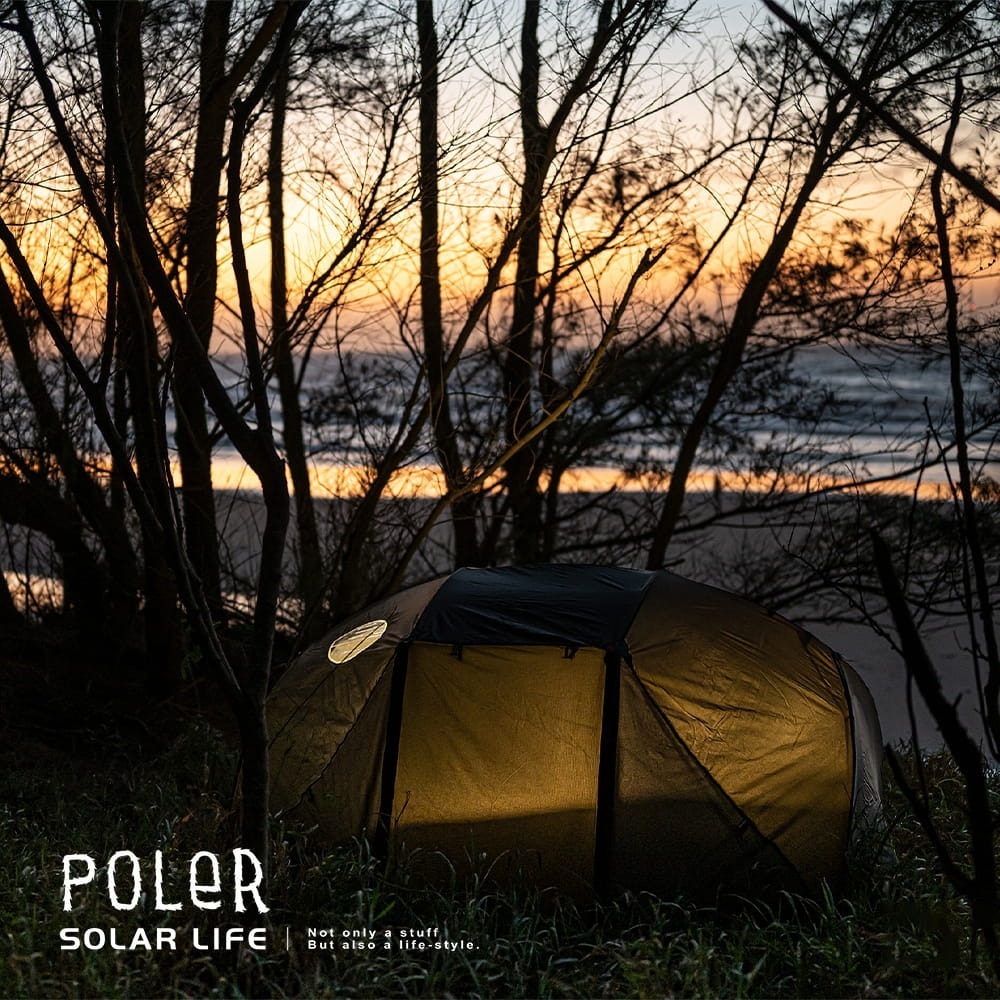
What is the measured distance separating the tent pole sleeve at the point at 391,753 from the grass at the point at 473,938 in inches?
4.4

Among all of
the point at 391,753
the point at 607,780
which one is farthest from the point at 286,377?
the point at 607,780

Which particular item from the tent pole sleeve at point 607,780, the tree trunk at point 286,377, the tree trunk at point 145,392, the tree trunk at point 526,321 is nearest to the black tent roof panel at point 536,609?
the tent pole sleeve at point 607,780

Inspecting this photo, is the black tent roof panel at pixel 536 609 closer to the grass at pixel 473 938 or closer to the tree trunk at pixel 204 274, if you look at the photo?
the grass at pixel 473 938

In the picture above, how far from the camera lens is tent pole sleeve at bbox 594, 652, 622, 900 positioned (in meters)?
4.39

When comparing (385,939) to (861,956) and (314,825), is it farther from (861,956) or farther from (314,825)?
(861,956)

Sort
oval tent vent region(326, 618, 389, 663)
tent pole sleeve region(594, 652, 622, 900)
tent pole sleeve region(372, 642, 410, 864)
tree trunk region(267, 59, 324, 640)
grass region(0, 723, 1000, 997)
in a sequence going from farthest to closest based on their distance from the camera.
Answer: tree trunk region(267, 59, 324, 640), oval tent vent region(326, 618, 389, 663), tent pole sleeve region(372, 642, 410, 864), tent pole sleeve region(594, 652, 622, 900), grass region(0, 723, 1000, 997)

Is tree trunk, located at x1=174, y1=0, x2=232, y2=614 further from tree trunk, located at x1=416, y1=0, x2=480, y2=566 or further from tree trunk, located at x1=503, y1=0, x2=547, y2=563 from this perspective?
tree trunk, located at x1=503, y1=0, x2=547, y2=563

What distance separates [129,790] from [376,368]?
12.0 feet

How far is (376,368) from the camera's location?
823 centimetres

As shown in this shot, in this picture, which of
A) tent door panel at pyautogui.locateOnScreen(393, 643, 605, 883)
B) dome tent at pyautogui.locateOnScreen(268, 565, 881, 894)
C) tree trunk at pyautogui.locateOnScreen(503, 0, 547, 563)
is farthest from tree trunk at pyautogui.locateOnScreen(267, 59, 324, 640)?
tent door panel at pyautogui.locateOnScreen(393, 643, 605, 883)

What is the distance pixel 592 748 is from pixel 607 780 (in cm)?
14

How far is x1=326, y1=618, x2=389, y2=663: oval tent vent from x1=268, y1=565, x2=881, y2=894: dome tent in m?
0.03

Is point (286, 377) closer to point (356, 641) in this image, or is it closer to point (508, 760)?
point (356, 641)

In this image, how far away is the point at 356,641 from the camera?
5020mm
